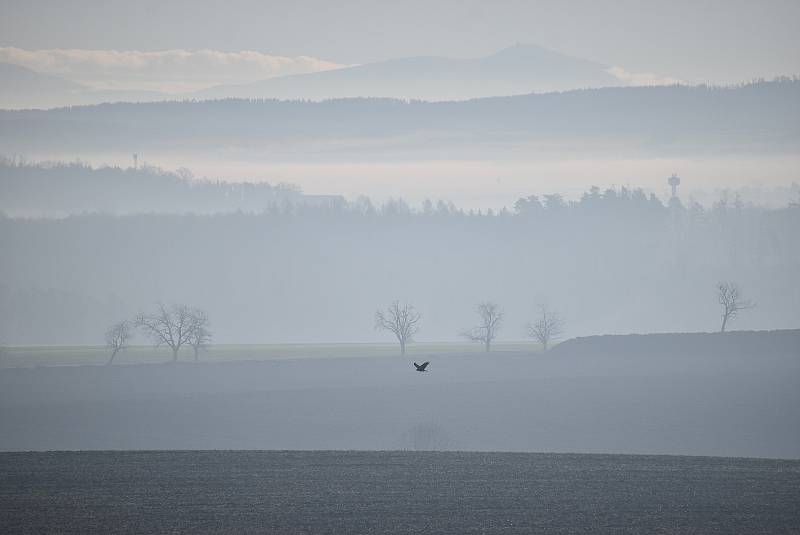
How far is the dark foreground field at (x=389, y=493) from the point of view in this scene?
130 ft

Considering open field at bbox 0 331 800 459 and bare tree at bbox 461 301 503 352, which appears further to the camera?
bare tree at bbox 461 301 503 352

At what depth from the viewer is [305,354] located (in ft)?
391

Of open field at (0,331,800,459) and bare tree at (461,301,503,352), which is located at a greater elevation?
bare tree at (461,301,503,352)

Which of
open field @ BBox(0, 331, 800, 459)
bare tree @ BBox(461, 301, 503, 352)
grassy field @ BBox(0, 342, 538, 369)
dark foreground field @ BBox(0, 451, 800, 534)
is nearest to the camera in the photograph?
dark foreground field @ BBox(0, 451, 800, 534)

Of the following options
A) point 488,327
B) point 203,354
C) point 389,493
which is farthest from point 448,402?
point 389,493

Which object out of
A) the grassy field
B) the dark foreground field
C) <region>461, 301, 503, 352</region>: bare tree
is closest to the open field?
the grassy field

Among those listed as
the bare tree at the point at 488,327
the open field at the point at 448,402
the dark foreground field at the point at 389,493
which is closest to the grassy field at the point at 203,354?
the bare tree at the point at 488,327

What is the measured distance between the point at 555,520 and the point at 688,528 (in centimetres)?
479

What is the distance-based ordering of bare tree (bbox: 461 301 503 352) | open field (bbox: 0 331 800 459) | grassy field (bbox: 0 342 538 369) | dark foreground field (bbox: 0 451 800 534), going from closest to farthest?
dark foreground field (bbox: 0 451 800 534)
open field (bbox: 0 331 800 459)
grassy field (bbox: 0 342 538 369)
bare tree (bbox: 461 301 503 352)

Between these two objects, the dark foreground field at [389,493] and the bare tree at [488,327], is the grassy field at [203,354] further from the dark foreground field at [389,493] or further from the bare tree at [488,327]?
the dark foreground field at [389,493]

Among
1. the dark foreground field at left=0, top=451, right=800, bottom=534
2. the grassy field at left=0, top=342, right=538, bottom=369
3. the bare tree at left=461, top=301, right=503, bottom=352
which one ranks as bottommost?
the dark foreground field at left=0, top=451, right=800, bottom=534

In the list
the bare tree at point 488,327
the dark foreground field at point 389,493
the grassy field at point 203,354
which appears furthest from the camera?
the bare tree at point 488,327

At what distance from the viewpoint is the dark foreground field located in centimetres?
3956

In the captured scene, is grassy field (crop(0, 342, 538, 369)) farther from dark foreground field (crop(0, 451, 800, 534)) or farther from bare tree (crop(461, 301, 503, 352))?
dark foreground field (crop(0, 451, 800, 534))
